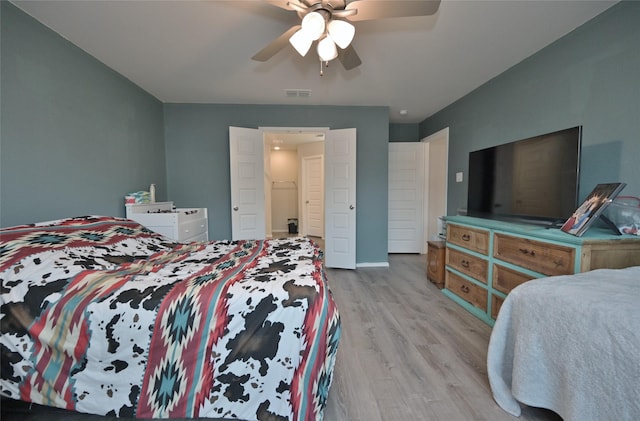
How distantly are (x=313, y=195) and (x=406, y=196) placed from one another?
2.61 meters

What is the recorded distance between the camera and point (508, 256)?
196 cm

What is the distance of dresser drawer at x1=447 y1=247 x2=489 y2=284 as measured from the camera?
2.22 metres

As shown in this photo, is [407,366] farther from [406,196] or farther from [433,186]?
[433,186]

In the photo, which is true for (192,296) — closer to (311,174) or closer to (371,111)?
(371,111)

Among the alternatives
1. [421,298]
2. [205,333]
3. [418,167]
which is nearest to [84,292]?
[205,333]

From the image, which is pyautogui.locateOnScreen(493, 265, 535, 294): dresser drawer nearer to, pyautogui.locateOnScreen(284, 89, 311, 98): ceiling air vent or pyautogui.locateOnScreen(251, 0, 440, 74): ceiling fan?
pyautogui.locateOnScreen(251, 0, 440, 74): ceiling fan

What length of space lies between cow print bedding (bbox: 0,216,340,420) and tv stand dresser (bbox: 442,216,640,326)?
150 centimetres

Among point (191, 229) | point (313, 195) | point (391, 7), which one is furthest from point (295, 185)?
point (391, 7)

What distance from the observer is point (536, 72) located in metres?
2.35

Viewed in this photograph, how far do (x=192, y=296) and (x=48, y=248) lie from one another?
0.90 m

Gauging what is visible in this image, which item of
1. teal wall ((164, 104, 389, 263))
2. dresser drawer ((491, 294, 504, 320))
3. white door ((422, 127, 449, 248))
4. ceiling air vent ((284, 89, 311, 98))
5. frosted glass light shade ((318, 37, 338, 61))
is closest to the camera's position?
frosted glass light shade ((318, 37, 338, 61))

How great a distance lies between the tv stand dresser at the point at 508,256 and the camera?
58.8 inches

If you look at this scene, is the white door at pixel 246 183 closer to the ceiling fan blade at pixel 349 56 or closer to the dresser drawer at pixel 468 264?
the ceiling fan blade at pixel 349 56

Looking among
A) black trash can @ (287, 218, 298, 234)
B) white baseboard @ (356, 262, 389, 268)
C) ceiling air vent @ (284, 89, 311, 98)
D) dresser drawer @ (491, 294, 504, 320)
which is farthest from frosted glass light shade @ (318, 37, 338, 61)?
black trash can @ (287, 218, 298, 234)
